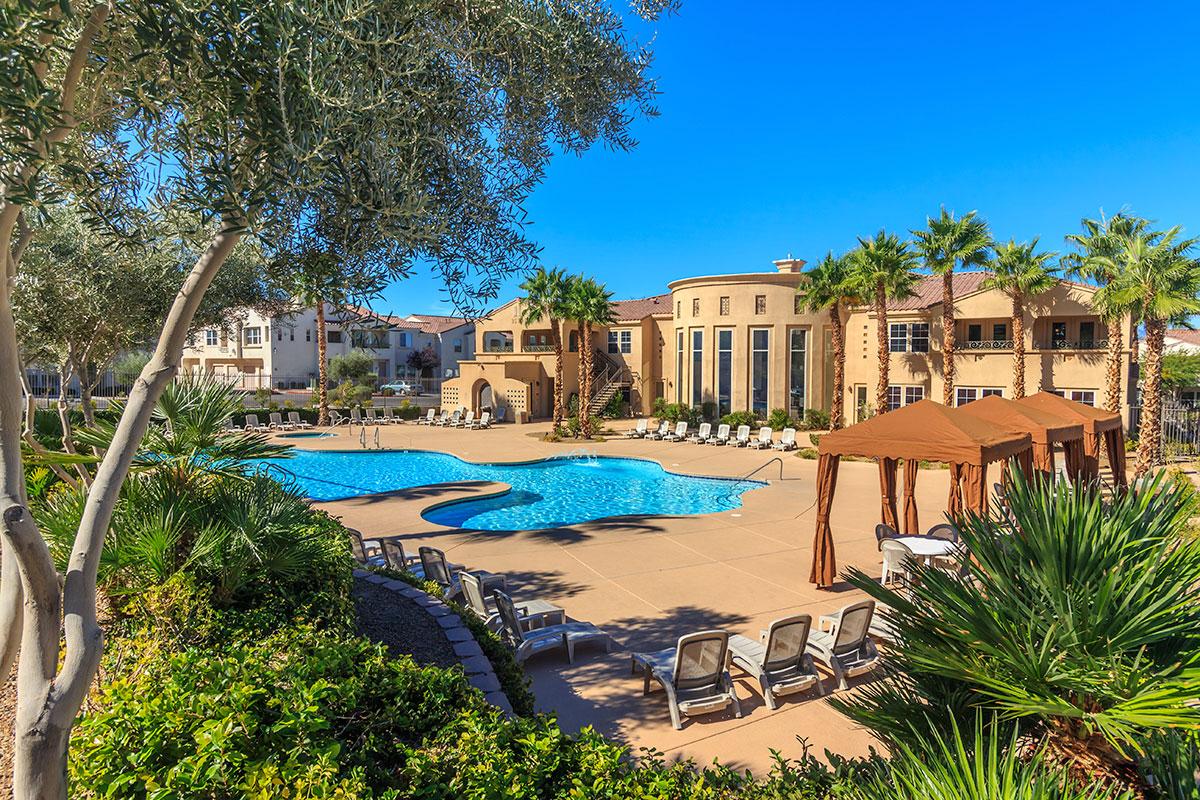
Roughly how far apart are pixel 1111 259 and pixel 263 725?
2513 cm

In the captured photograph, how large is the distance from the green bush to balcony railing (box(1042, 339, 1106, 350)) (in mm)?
28935

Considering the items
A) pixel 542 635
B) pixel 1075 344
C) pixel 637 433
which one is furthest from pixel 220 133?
pixel 1075 344

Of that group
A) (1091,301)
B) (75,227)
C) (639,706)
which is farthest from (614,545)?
(1091,301)

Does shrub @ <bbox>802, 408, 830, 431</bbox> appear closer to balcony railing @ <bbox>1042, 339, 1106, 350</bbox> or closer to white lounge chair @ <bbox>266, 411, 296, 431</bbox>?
balcony railing @ <bbox>1042, 339, 1106, 350</bbox>

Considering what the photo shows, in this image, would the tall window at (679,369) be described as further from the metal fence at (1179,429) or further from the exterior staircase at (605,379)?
the metal fence at (1179,429)

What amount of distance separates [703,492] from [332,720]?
17.2m

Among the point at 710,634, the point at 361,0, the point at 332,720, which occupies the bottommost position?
the point at 710,634

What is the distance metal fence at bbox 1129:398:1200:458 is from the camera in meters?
23.3

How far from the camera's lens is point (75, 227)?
979cm

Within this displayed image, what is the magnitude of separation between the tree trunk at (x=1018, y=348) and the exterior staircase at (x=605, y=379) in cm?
2098

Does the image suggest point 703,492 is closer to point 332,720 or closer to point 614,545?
point 614,545

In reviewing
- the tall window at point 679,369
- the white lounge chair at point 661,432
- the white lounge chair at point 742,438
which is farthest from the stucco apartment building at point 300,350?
the white lounge chair at point 742,438

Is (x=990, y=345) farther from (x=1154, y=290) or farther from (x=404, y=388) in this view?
(x=404, y=388)

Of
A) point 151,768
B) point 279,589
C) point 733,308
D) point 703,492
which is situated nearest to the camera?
point 151,768
